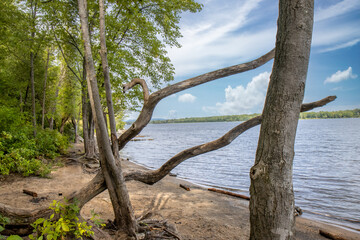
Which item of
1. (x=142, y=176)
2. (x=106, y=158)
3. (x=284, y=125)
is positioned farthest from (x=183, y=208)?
(x=284, y=125)

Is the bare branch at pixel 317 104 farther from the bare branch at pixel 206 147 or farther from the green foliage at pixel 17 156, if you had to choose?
the green foliage at pixel 17 156

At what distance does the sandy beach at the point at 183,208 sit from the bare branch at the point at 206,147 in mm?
494

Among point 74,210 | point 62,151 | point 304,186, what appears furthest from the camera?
point 62,151

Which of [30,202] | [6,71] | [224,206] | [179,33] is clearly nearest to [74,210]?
[30,202]

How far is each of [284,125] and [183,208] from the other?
6345 millimetres

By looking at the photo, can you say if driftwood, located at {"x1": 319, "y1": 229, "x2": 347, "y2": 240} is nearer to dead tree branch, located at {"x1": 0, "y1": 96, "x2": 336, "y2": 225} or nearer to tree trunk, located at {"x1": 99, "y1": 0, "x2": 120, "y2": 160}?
dead tree branch, located at {"x1": 0, "y1": 96, "x2": 336, "y2": 225}

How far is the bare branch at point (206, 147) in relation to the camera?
3590 millimetres

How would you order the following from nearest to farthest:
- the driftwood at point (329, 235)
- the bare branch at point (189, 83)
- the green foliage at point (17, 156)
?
1. the bare branch at point (189, 83)
2. the driftwood at point (329, 235)
3. the green foliage at point (17, 156)

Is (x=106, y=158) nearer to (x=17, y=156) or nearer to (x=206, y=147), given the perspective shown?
(x=206, y=147)

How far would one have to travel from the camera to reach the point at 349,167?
731 inches

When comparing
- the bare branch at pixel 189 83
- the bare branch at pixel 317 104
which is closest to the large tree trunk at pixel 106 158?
the bare branch at pixel 189 83

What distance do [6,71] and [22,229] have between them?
16290mm

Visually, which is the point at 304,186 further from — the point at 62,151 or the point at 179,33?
the point at 62,151

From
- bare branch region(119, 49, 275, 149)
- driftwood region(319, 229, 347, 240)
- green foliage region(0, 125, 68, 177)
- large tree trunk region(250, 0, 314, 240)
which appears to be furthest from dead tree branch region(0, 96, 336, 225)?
green foliage region(0, 125, 68, 177)
